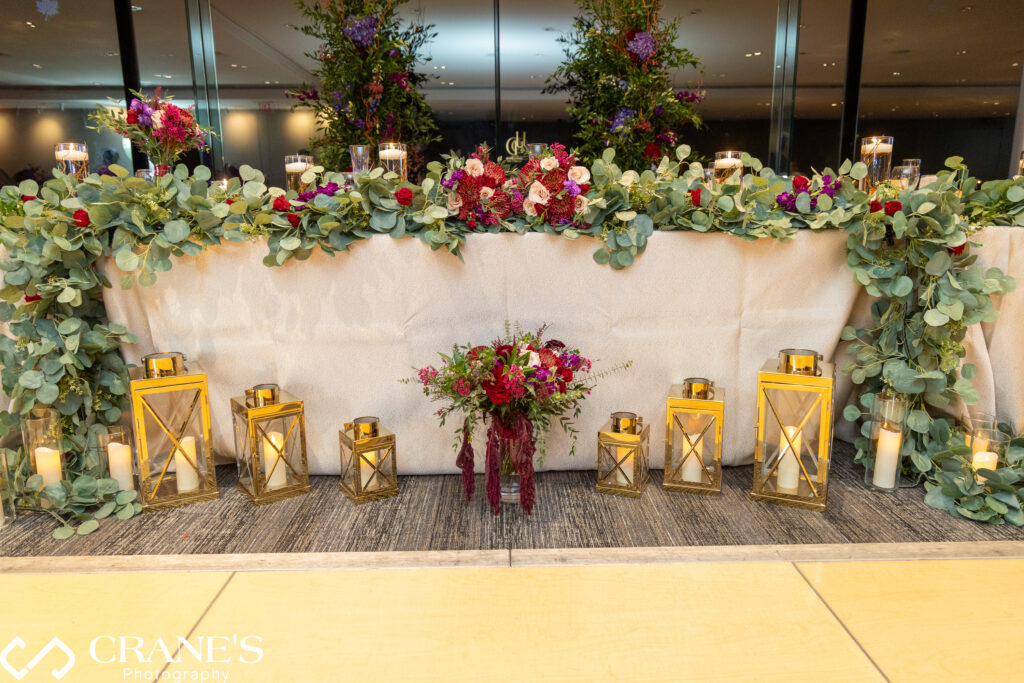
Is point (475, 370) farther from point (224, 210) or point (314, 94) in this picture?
point (314, 94)

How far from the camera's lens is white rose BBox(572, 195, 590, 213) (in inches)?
63.4

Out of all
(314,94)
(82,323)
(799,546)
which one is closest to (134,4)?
(314,94)

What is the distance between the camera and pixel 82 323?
1.60 m

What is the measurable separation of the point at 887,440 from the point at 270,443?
160 cm

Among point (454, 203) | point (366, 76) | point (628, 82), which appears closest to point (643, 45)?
point (628, 82)

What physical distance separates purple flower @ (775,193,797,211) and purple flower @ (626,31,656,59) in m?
2.01

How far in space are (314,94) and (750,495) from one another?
10.8ft

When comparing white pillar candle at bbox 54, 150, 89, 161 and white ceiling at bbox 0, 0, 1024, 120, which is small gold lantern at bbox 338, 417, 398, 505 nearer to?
white pillar candle at bbox 54, 150, 89, 161

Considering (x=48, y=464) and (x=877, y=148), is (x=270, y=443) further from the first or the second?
(x=877, y=148)

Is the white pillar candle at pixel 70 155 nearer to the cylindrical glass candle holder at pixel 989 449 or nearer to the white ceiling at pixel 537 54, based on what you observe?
the white ceiling at pixel 537 54

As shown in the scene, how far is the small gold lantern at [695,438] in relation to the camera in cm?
162

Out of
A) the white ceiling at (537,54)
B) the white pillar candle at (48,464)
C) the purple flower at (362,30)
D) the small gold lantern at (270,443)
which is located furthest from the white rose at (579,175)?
the white ceiling at (537,54)

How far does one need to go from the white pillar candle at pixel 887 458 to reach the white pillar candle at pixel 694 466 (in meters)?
0.48

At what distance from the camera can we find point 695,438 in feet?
5.44
